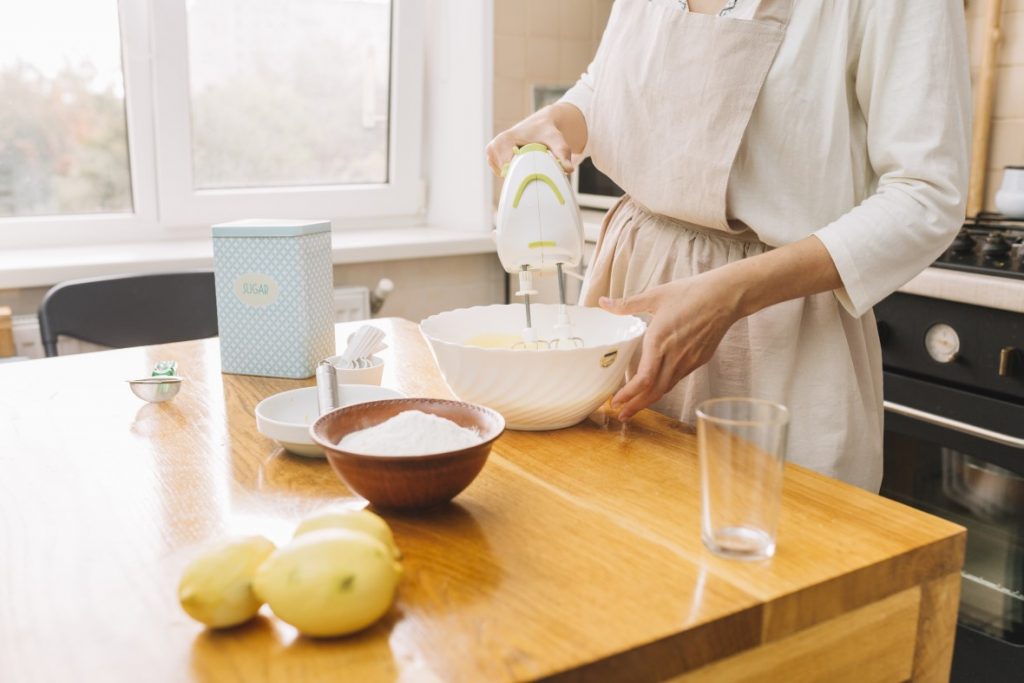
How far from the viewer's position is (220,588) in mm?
611

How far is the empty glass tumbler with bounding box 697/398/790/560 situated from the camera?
704 millimetres

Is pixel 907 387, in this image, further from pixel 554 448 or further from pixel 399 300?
pixel 399 300

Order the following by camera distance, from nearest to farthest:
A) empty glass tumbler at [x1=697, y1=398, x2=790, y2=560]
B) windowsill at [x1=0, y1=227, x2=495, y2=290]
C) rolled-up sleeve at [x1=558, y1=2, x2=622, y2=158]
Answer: empty glass tumbler at [x1=697, y1=398, x2=790, y2=560]
rolled-up sleeve at [x1=558, y1=2, x2=622, y2=158]
windowsill at [x1=0, y1=227, x2=495, y2=290]

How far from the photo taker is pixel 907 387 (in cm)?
174

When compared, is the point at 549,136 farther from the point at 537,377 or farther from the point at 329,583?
the point at 329,583

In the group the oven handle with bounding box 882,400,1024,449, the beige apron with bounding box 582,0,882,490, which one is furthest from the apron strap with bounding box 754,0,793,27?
the oven handle with bounding box 882,400,1024,449

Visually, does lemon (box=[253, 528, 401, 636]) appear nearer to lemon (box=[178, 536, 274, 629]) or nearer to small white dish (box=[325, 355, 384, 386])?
lemon (box=[178, 536, 274, 629])

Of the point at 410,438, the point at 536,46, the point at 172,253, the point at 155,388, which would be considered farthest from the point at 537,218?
the point at 536,46

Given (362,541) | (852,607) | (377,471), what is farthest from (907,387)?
(362,541)

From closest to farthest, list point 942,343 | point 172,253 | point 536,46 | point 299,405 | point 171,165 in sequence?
point 299,405 → point 942,343 → point 172,253 → point 171,165 → point 536,46

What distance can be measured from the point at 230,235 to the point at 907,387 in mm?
1180

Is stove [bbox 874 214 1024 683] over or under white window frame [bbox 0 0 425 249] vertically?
under

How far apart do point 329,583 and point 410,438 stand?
0.73 ft

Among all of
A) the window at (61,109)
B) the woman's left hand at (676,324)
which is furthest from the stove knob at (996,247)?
the window at (61,109)
